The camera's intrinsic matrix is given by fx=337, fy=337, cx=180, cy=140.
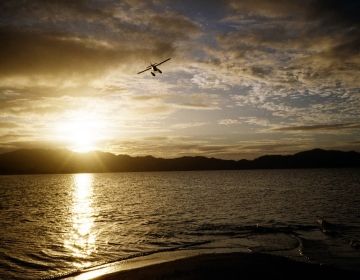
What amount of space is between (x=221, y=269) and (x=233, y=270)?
0.74m

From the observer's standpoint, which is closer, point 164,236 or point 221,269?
point 221,269

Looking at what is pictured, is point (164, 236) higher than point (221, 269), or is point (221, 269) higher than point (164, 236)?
point (221, 269)

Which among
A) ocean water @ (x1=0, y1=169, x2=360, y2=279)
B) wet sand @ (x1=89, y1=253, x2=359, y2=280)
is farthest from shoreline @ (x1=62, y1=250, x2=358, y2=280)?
ocean water @ (x1=0, y1=169, x2=360, y2=279)

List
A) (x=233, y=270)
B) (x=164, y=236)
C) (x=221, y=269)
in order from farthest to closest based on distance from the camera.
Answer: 1. (x=164, y=236)
2. (x=221, y=269)
3. (x=233, y=270)

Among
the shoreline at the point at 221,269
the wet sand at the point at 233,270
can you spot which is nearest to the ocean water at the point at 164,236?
the shoreline at the point at 221,269

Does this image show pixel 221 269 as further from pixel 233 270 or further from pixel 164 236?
pixel 164 236

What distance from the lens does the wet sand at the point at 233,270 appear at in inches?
786

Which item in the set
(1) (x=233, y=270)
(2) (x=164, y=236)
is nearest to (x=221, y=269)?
(1) (x=233, y=270)

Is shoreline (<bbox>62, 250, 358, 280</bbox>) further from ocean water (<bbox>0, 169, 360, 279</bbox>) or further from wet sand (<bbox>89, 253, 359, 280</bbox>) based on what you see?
ocean water (<bbox>0, 169, 360, 279</bbox>)

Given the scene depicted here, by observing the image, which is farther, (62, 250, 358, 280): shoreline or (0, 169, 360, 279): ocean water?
(0, 169, 360, 279): ocean water

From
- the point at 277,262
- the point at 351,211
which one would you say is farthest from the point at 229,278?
the point at 351,211

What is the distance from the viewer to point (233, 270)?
68.4ft

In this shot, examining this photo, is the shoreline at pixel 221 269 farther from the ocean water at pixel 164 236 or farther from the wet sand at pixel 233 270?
the ocean water at pixel 164 236

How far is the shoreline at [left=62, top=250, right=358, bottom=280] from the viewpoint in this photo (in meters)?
20.0
